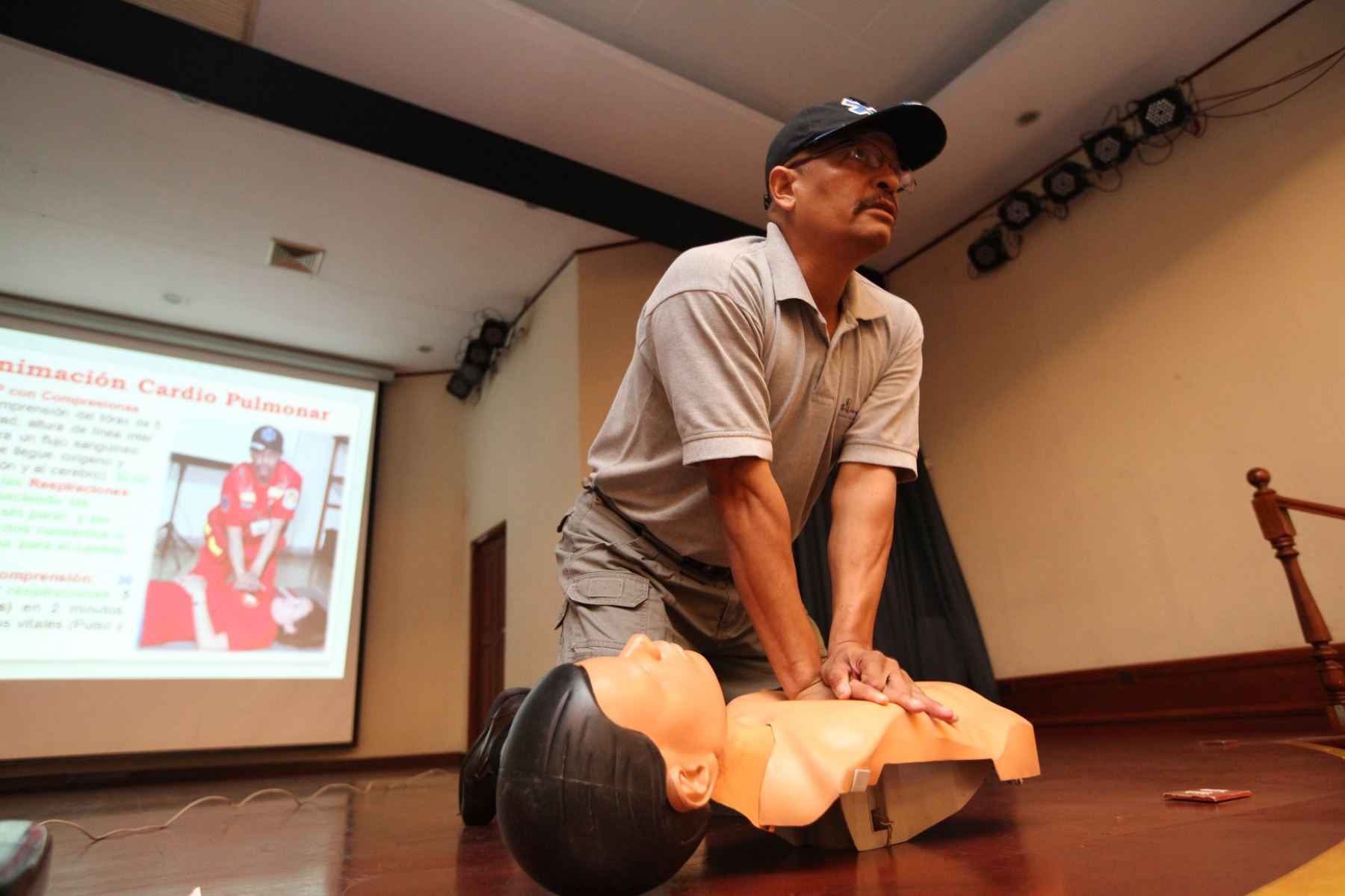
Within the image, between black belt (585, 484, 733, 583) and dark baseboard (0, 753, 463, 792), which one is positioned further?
dark baseboard (0, 753, 463, 792)

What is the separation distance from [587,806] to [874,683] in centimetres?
36

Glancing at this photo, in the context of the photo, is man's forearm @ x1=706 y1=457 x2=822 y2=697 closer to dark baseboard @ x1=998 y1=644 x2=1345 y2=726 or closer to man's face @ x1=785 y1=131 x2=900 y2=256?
man's face @ x1=785 y1=131 x2=900 y2=256

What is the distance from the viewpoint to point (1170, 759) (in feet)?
5.83

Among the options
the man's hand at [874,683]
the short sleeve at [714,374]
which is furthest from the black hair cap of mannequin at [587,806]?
the short sleeve at [714,374]

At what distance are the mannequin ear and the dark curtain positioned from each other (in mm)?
2995

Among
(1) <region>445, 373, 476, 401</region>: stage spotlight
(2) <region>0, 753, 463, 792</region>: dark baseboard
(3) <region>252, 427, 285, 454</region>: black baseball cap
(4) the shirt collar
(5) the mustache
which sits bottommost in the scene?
(2) <region>0, 753, 463, 792</region>: dark baseboard

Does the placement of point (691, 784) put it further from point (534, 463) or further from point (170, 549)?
point (170, 549)

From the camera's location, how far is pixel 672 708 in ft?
2.18

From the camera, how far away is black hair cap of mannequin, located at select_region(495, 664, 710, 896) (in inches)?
24.2

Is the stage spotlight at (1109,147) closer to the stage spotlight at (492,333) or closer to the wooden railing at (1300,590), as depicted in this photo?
the wooden railing at (1300,590)

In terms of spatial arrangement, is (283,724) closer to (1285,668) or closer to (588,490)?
(588,490)

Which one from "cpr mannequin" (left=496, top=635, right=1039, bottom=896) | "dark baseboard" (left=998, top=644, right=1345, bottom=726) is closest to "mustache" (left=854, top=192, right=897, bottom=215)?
"cpr mannequin" (left=496, top=635, right=1039, bottom=896)

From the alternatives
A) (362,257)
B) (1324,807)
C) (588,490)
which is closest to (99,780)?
(362,257)

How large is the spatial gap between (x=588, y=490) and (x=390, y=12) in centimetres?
244
